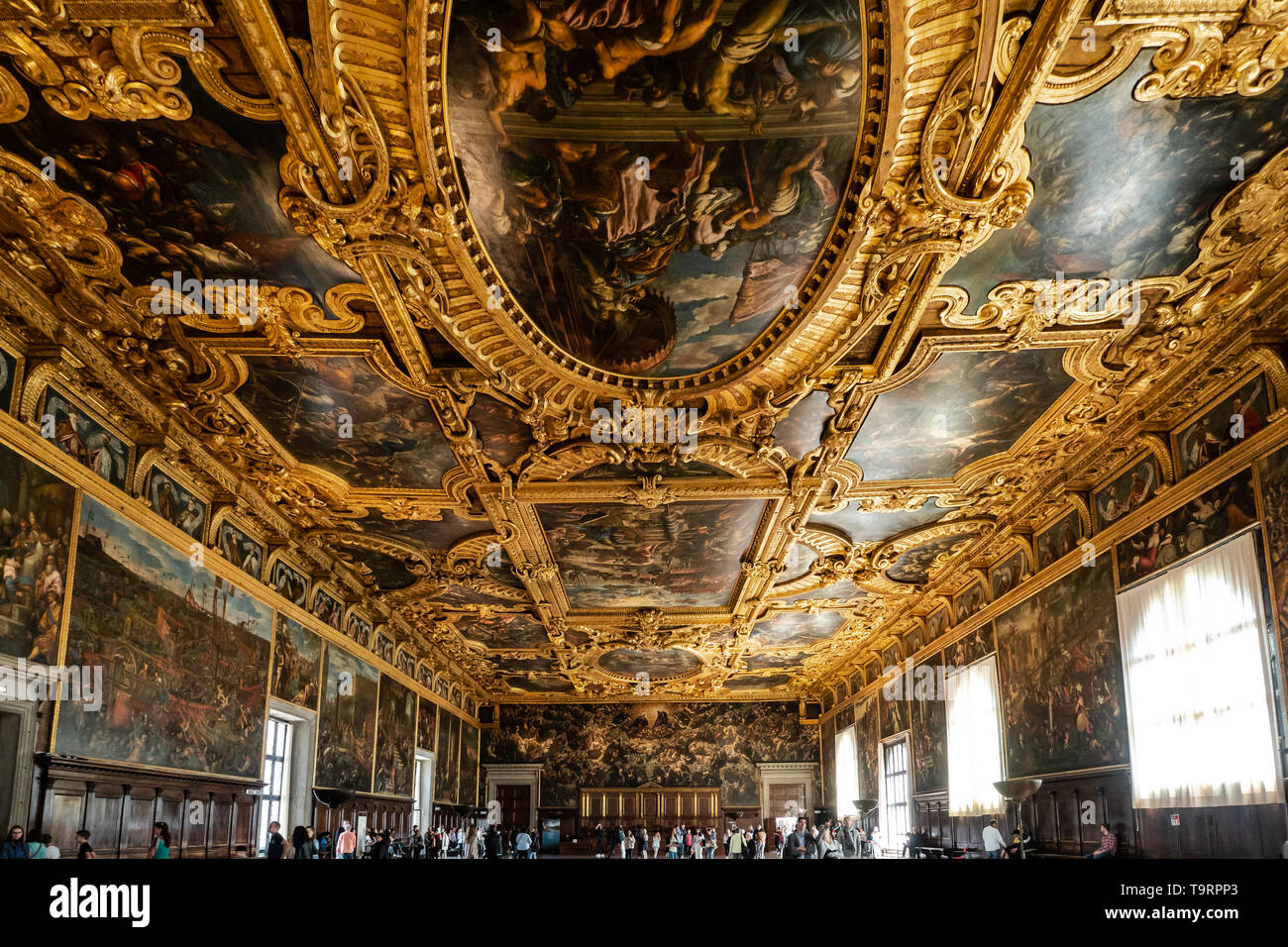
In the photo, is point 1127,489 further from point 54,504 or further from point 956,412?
point 54,504

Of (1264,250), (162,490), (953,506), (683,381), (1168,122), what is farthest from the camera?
(953,506)

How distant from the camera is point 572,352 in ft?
37.4

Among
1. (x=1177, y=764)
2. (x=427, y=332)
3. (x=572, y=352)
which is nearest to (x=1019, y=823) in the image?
(x=1177, y=764)

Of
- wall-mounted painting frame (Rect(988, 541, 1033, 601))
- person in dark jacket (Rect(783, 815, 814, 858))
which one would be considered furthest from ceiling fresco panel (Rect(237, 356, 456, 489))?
person in dark jacket (Rect(783, 815, 814, 858))

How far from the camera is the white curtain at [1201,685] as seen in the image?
35.9 feet

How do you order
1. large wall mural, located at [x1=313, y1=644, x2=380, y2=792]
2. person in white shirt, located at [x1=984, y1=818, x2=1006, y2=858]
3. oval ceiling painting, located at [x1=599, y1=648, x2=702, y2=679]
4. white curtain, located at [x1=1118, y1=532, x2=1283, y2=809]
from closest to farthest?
white curtain, located at [x1=1118, y1=532, x2=1283, y2=809] → person in white shirt, located at [x1=984, y1=818, x2=1006, y2=858] → large wall mural, located at [x1=313, y1=644, x2=380, y2=792] → oval ceiling painting, located at [x1=599, y1=648, x2=702, y2=679]

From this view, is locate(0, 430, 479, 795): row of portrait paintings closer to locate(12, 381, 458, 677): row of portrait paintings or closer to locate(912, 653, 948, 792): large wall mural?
locate(12, 381, 458, 677): row of portrait paintings

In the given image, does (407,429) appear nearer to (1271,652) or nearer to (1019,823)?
(1271,652)

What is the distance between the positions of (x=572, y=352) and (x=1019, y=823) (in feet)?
43.9

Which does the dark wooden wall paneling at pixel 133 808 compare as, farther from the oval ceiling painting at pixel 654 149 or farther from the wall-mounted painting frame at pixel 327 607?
the oval ceiling painting at pixel 654 149

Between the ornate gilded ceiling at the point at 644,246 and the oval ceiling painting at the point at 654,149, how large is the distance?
0.12 feet

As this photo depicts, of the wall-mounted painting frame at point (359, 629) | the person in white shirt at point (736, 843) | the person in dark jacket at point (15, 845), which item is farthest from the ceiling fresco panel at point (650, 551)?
the person in dark jacket at point (15, 845)

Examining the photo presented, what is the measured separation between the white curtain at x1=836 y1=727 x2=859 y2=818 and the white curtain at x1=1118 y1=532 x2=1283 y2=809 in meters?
23.0

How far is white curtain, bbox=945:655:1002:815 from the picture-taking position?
2011cm
